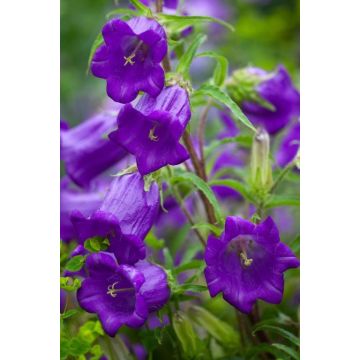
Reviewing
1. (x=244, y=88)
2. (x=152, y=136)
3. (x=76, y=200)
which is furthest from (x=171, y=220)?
(x=152, y=136)

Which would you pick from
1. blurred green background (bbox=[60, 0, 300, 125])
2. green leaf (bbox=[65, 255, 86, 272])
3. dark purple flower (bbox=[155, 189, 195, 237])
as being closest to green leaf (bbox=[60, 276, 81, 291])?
green leaf (bbox=[65, 255, 86, 272])

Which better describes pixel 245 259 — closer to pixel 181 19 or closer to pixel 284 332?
pixel 284 332

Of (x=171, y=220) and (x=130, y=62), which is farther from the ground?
(x=130, y=62)

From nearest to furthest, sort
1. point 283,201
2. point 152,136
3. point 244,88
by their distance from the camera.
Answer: point 152,136 → point 283,201 → point 244,88

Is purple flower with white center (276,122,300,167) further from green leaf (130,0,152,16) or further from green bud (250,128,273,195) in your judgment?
green leaf (130,0,152,16)
